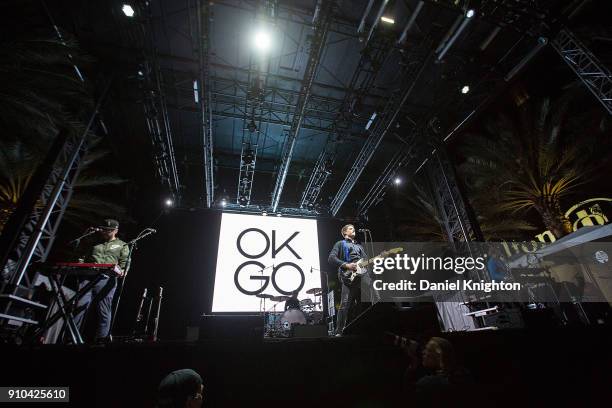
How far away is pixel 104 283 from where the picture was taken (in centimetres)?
527

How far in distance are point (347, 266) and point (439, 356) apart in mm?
2950

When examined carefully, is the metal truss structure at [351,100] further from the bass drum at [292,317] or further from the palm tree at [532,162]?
the palm tree at [532,162]

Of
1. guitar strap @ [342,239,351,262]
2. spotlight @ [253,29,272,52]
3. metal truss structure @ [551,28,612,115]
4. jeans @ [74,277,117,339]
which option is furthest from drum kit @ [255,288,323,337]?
metal truss structure @ [551,28,612,115]

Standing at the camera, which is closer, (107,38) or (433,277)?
(107,38)

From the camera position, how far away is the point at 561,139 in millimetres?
11867

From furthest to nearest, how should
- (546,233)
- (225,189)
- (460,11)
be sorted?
(225,189) → (546,233) → (460,11)

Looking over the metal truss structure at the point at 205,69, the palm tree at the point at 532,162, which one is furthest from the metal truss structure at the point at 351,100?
the palm tree at the point at 532,162

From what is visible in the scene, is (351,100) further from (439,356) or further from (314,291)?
(439,356)

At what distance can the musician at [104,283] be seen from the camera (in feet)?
16.3

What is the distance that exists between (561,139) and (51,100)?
17.8 metres

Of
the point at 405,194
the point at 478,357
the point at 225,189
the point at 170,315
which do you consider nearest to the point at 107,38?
the point at 225,189

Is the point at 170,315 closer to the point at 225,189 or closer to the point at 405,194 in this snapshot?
the point at 225,189

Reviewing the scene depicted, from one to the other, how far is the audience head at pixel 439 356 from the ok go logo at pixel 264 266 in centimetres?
837

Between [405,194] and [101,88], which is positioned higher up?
[101,88]
